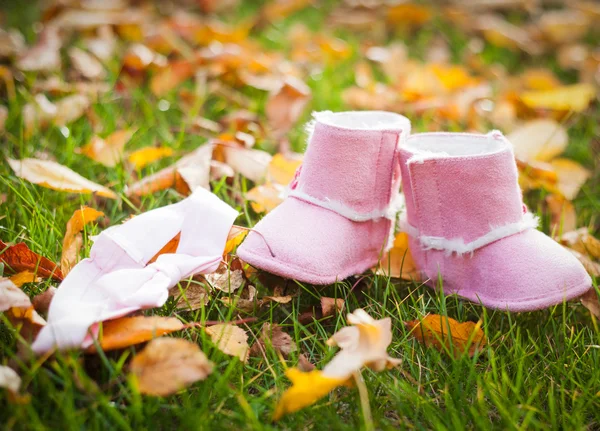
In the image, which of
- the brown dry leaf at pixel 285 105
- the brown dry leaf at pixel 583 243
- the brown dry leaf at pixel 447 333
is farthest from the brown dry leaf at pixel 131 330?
the brown dry leaf at pixel 285 105

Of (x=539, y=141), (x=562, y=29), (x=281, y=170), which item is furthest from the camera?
(x=562, y=29)

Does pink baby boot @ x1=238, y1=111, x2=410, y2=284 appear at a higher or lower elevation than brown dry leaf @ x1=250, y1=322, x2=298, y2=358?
higher

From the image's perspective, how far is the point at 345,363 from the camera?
71 cm

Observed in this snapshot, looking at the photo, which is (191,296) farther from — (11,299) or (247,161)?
(247,161)

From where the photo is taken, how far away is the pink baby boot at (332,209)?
0.90 m

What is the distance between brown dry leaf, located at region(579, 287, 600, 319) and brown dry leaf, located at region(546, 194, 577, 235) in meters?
0.23

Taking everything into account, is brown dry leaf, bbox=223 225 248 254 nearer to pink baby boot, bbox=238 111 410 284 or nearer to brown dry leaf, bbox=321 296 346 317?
pink baby boot, bbox=238 111 410 284

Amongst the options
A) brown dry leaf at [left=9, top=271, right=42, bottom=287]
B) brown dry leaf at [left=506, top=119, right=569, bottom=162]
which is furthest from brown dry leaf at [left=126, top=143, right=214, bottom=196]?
brown dry leaf at [left=506, top=119, right=569, bottom=162]

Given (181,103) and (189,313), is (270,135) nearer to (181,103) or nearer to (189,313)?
(181,103)

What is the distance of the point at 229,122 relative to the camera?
1614 mm

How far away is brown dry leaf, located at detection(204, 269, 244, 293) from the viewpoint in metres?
0.93

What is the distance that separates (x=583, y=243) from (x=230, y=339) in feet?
2.51

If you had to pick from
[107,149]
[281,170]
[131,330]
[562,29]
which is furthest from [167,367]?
[562,29]

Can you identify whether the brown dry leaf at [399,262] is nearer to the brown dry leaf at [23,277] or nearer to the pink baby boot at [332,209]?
the pink baby boot at [332,209]
